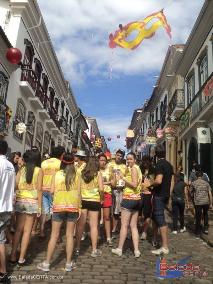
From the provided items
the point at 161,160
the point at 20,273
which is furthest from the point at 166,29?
the point at 20,273

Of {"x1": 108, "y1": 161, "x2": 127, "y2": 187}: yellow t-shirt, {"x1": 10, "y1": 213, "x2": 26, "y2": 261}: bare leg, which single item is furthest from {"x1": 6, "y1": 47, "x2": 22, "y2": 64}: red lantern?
{"x1": 10, "y1": 213, "x2": 26, "y2": 261}: bare leg

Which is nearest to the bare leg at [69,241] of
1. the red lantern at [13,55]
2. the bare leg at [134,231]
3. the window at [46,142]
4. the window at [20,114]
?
the bare leg at [134,231]

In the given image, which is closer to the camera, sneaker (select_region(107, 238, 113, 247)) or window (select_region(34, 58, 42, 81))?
sneaker (select_region(107, 238, 113, 247))

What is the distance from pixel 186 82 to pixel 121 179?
46.8 ft

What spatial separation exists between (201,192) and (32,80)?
12.1m

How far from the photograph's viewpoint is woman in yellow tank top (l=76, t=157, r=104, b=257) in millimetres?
5910

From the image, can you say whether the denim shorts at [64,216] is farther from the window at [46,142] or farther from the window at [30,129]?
the window at [46,142]

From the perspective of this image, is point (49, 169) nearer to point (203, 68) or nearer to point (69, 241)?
point (69, 241)

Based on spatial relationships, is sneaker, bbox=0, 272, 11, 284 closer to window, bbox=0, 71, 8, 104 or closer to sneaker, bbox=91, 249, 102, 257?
sneaker, bbox=91, 249, 102, 257

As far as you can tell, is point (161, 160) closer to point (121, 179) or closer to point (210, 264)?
point (121, 179)

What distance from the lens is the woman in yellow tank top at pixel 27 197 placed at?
5.24 m

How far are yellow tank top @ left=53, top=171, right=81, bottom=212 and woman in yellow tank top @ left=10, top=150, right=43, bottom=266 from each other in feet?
0.98

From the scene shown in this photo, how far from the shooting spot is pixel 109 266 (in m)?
5.39

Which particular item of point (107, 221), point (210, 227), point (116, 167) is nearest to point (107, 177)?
point (116, 167)
